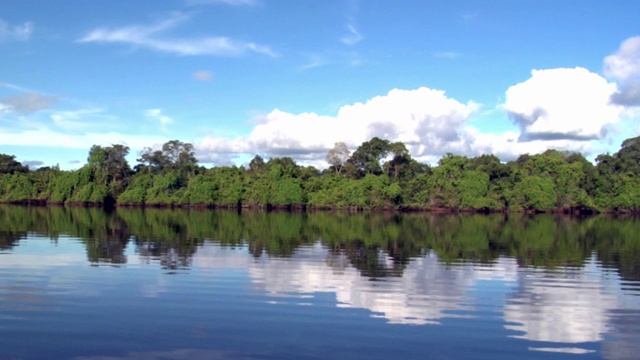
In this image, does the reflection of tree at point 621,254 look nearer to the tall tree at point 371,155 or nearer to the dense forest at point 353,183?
the dense forest at point 353,183

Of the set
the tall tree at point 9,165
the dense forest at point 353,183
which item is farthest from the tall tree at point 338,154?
the tall tree at point 9,165

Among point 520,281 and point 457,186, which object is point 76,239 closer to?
point 520,281

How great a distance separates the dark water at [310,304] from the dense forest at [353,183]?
6815 centimetres

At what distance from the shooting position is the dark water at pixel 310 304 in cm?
955

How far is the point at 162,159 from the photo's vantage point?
10844 centimetres

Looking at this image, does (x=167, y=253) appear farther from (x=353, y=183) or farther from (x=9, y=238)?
(x=353, y=183)

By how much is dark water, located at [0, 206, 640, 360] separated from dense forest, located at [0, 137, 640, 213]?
68150mm

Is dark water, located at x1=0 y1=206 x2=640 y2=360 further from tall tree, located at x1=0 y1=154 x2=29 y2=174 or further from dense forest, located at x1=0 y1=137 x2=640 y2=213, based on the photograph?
tall tree, located at x1=0 y1=154 x2=29 y2=174

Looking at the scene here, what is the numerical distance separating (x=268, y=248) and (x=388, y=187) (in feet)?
227

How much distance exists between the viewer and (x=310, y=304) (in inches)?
507

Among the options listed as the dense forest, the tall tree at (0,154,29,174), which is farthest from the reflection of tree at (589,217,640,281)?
the tall tree at (0,154,29,174)

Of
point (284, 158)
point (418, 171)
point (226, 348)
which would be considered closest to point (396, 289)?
point (226, 348)

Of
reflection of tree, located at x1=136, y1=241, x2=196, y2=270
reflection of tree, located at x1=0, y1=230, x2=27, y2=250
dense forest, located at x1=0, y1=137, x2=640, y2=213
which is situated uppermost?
dense forest, located at x1=0, y1=137, x2=640, y2=213

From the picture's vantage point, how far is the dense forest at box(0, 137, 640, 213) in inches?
3543
